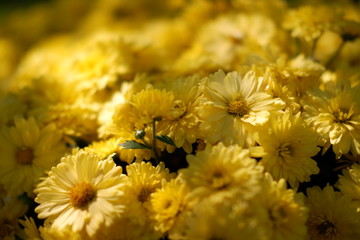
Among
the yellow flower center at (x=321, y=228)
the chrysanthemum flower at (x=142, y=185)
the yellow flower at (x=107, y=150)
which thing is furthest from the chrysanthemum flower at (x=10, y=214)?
the yellow flower center at (x=321, y=228)

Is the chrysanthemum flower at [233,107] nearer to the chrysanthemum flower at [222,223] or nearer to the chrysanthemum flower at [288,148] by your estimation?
the chrysanthemum flower at [288,148]

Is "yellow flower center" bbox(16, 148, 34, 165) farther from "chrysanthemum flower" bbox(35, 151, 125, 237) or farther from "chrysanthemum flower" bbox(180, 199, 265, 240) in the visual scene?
"chrysanthemum flower" bbox(180, 199, 265, 240)

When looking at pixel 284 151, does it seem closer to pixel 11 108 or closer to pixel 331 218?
pixel 331 218

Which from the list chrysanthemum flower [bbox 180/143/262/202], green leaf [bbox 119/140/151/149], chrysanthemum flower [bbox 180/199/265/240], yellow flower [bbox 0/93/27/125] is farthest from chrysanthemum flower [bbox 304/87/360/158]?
yellow flower [bbox 0/93/27/125]

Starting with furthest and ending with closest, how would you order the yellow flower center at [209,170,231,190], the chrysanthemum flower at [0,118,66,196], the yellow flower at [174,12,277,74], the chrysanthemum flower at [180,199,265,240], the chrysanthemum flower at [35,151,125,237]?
the yellow flower at [174,12,277,74] → the chrysanthemum flower at [0,118,66,196] → the chrysanthemum flower at [35,151,125,237] → the yellow flower center at [209,170,231,190] → the chrysanthemum flower at [180,199,265,240]

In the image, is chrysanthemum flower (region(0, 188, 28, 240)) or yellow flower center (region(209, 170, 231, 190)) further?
chrysanthemum flower (region(0, 188, 28, 240))

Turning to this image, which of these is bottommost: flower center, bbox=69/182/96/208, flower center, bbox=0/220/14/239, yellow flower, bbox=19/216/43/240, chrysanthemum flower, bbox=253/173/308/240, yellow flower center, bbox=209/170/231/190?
flower center, bbox=0/220/14/239

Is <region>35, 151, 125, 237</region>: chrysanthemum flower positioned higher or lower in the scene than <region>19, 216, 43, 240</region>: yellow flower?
higher

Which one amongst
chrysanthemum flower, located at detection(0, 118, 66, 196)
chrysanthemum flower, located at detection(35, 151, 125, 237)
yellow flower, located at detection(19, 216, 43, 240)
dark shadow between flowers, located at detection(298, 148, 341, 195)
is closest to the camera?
chrysanthemum flower, located at detection(35, 151, 125, 237)
